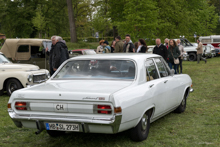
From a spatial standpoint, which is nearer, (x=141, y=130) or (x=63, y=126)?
(x=63, y=126)

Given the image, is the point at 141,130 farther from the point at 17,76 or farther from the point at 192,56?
the point at 192,56

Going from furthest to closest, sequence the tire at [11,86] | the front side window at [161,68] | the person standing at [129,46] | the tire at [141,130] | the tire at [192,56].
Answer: the tire at [192,56] → the person standing at [129,46] → the tire at [11,86] → the front side window at [161,68] → the tire at [141,130]

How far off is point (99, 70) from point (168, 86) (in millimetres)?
1518

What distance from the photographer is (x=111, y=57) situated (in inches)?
233

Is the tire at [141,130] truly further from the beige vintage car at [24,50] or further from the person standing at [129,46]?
the beige vintage car at [24,50]

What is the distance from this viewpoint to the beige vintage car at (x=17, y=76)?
34.7 ft

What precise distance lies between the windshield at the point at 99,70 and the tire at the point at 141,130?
2.32 ft

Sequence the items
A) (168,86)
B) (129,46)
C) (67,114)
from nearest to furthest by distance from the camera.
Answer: (67,114) → (168,86) → (129,46)

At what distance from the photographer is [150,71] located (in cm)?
602

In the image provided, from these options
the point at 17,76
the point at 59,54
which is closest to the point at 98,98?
the point at 59,54

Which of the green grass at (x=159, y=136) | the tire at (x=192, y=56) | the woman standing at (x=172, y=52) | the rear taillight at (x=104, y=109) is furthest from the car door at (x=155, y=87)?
the tire at (x=192, y=56)

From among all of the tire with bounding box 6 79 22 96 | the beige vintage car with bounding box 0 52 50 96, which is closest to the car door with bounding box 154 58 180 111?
the beige vintage car with bounding box 0 52 50 96

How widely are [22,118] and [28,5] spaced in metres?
49.4

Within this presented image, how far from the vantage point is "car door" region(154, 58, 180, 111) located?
20.5 ft
